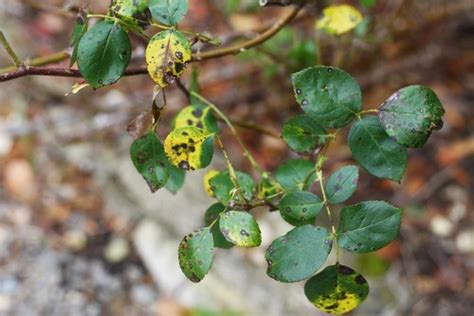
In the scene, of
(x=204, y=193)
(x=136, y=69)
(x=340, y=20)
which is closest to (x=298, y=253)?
(x=136, y=69)

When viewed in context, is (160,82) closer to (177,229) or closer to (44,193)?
(177,229)

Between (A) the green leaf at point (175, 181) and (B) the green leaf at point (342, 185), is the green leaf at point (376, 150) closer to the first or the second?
(B) the green leaf at point (342, 185)

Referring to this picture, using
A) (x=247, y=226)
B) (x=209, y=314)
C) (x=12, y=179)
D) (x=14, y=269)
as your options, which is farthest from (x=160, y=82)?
(x=12, y=179)

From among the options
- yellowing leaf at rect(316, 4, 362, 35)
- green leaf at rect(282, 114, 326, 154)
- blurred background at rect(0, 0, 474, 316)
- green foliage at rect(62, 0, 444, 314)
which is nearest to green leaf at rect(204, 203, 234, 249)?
green foliage at rect(62, 0, 444, 314)

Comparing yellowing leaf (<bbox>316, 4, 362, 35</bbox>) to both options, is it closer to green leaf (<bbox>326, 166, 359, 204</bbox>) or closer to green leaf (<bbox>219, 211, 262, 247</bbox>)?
green leaf (<bbox>326, 166, 359, 204</bbox>)

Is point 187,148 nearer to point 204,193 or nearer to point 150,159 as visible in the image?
point 150,159
